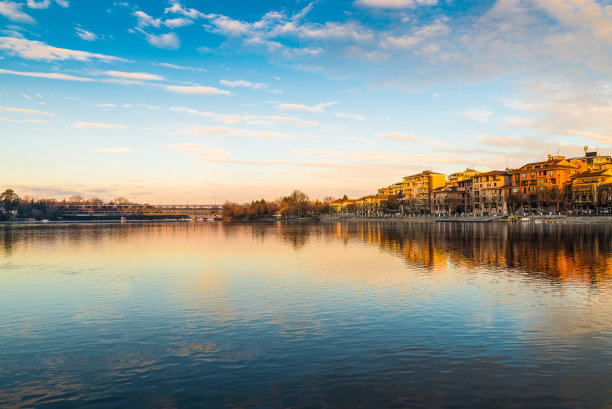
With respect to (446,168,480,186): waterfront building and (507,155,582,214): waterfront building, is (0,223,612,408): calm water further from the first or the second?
(446,168,480,186): waterfront building

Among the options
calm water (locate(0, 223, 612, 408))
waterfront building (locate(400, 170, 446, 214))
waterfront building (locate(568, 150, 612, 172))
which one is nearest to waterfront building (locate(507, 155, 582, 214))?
waterfront building (locate(568, 150, 612, 172))

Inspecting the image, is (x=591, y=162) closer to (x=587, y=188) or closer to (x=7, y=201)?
(x=587, y=188)

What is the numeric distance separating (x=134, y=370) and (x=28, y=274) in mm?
20296

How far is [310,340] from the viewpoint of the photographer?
1212cm

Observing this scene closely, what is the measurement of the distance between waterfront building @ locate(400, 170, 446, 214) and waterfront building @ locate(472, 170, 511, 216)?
23.9 meters

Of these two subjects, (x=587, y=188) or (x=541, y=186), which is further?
(x=541, y=186)

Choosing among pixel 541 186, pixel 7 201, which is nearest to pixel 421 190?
pixel 541 186

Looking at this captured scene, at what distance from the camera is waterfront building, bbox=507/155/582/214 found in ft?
380

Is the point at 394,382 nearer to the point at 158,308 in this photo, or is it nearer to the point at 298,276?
the point at 158,308

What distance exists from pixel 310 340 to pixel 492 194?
462 feet

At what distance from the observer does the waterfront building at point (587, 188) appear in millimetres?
106250

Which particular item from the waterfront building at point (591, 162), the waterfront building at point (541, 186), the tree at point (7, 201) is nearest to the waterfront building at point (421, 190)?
the waterfront building at point (541, 186)

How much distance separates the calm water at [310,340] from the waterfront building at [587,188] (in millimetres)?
97794

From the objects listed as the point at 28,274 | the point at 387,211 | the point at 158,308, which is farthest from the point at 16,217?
the point at 158,308
